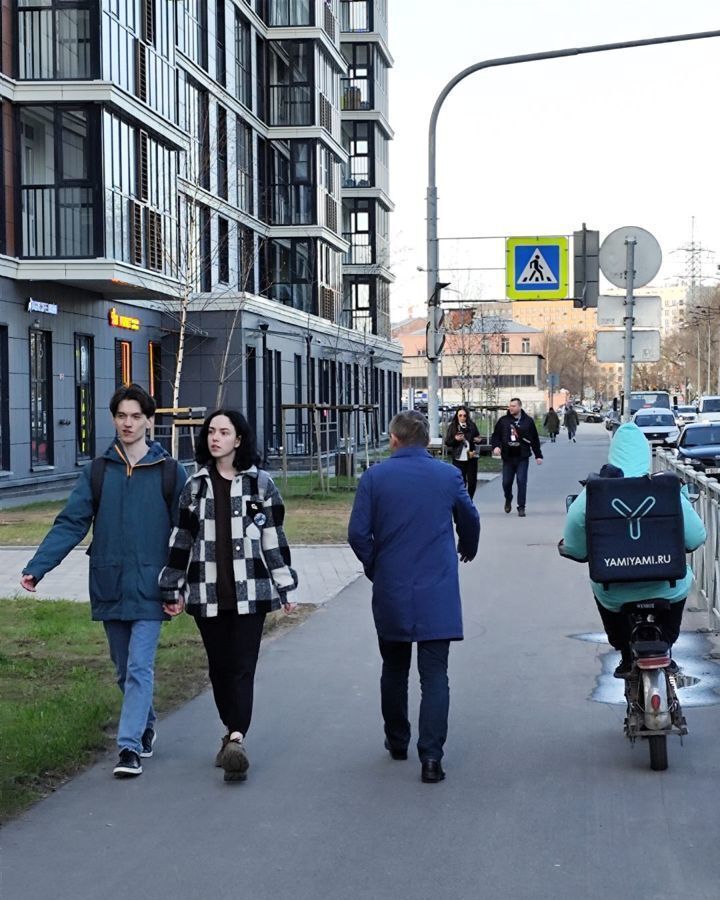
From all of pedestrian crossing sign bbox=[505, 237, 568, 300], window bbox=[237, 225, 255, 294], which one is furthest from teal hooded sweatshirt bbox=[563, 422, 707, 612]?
window bbox=[237, 225, 255, 294]

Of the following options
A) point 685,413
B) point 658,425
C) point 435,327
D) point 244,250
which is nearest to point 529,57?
point 435,327

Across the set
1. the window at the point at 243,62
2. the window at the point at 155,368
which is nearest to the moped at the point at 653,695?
the window at the point at 155,368

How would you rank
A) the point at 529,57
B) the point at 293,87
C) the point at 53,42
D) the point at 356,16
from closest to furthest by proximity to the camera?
the point at 529,57 → the point at 53,42 → the point at 293,87 → the point at 356,16

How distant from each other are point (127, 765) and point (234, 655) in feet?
2.23

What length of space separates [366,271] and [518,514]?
39136 mm

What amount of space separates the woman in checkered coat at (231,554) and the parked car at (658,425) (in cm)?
3995

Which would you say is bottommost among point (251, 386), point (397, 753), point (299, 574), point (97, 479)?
point (299, 574)

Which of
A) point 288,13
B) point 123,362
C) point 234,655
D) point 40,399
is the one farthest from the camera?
point 288,13

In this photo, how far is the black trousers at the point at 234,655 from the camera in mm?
6473

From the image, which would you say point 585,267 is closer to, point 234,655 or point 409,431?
point 409,431

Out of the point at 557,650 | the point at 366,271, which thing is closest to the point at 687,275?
the point at 366,271

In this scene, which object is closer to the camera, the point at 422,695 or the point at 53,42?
the point at 422,695

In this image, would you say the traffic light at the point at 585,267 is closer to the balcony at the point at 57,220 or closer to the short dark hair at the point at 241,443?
the balcony at the point at 57,220

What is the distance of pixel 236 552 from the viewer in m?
6.44
